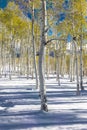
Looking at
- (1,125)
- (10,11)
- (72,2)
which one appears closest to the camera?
(1,125)

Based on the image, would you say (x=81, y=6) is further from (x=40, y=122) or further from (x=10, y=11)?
(x=40, y=122)

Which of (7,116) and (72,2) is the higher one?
(72,2)

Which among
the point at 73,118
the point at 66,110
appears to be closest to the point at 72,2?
the point at 66,110

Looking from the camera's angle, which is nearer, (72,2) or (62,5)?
(62,5)

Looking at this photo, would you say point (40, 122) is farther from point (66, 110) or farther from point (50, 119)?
point (66, 110)

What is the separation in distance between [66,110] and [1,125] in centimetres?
395

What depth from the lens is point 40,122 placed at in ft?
35.9

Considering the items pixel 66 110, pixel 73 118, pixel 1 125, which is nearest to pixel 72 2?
pixel 66 110

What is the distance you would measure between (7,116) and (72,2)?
12392 mm

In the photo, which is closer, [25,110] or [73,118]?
[73,118]

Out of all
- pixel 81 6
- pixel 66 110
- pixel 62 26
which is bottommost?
pixel 66 110

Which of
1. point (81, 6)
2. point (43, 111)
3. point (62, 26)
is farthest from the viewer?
point (81, 6)

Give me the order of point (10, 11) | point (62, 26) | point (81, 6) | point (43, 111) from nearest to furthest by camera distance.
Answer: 1. point (43, 111)
2. point (62, 26)
3. point (81, 6)
4. point (10, 11)

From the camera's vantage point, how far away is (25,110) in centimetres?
1347
